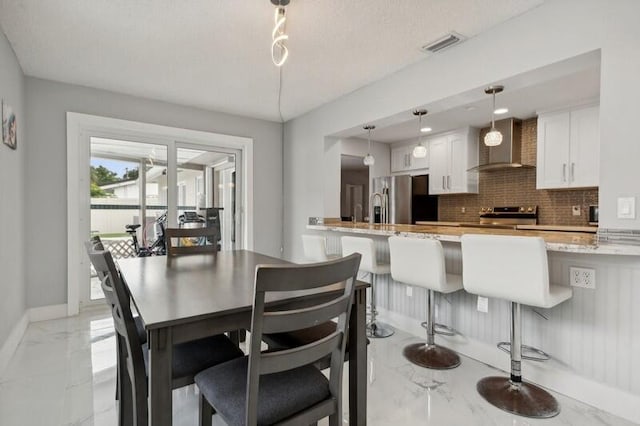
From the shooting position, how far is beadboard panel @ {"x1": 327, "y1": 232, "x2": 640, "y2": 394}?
70.0 inches

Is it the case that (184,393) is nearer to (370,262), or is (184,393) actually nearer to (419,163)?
(370,262)

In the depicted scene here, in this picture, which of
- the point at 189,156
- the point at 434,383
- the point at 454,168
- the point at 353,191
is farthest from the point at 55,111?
the point at 353,191

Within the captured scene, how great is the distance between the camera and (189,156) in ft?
14.4

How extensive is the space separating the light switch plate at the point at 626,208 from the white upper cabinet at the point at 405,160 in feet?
13.2

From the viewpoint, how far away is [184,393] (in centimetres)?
200

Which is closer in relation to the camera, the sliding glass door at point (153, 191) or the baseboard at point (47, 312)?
the baseboard at point (47, 312)

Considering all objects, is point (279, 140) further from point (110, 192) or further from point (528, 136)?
point (528, 136)

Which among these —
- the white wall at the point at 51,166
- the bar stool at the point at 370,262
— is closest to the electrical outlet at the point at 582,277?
the bar stool at the point at 370,262

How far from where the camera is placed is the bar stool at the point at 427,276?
227 centimetres

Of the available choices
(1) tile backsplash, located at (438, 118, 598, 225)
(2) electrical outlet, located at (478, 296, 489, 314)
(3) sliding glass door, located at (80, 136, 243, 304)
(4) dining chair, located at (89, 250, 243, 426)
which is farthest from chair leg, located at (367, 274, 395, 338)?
(1) tile backsplash, located at (438, 118, 598, 225)

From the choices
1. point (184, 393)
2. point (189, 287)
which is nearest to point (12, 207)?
point (184, 393)

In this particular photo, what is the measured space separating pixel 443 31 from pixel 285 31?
1183mm

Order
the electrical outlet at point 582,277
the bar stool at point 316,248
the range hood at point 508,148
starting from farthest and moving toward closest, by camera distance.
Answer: the range hood at point 508,148 < the bar stool at point 316,248 < the electrical outlet at point 582,277

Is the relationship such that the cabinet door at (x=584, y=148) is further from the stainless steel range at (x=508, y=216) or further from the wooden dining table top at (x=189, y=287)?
the wooden dining table top at (x=189, y=287)
